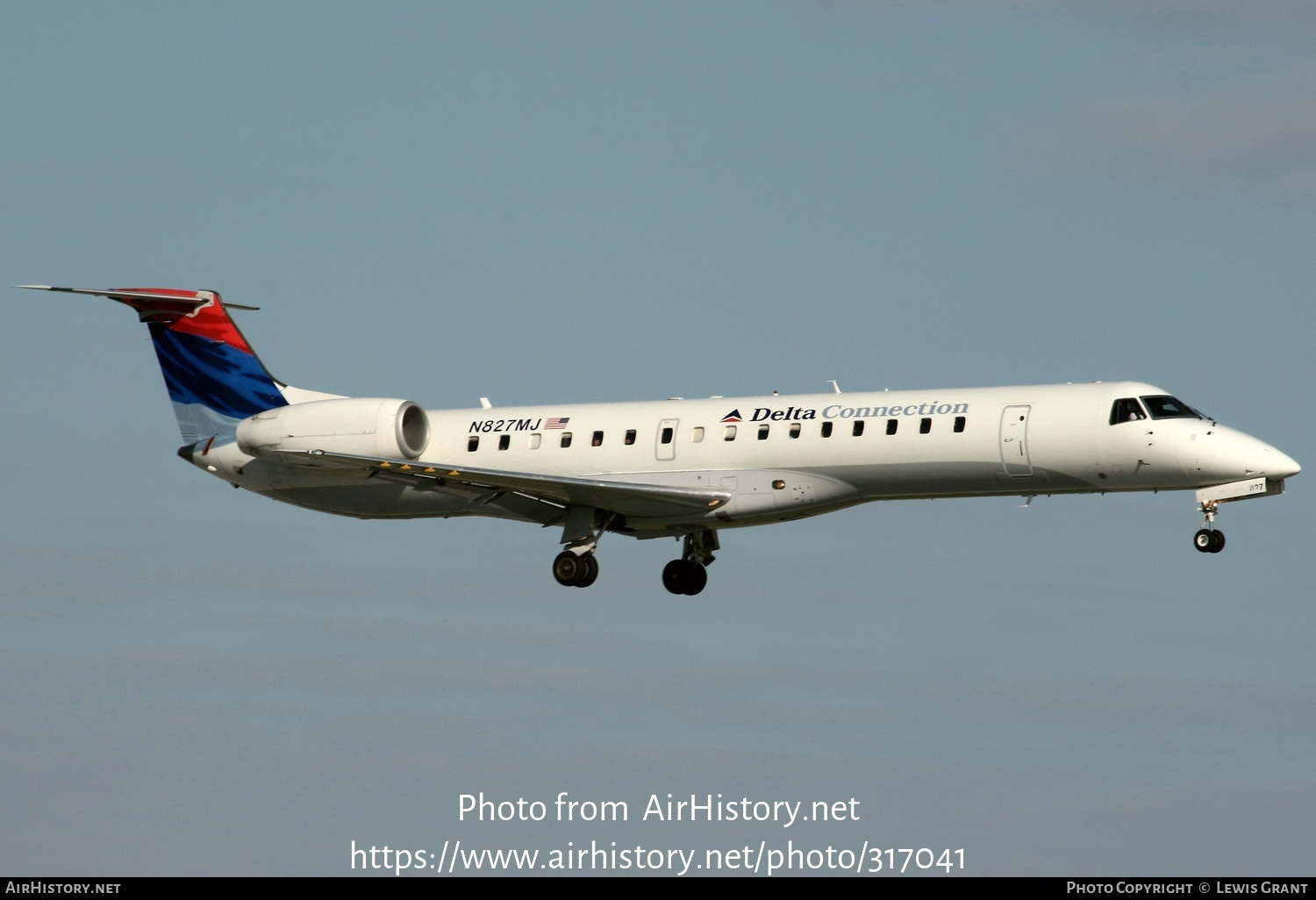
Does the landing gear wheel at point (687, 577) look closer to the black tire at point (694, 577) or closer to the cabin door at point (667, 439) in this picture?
the black tire at point (694, 577)

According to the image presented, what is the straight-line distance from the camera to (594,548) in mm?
37719

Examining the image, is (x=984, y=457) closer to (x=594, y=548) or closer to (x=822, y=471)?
(x=822, y=471)

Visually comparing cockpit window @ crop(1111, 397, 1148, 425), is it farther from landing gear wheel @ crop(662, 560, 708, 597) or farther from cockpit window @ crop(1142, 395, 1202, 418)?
landing gear wheel @ crop(662, 560, 708, 597)

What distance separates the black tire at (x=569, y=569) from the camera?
3759 cm

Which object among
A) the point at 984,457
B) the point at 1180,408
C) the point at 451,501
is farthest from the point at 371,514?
the point at 1180,408

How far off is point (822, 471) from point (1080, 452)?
4.68m

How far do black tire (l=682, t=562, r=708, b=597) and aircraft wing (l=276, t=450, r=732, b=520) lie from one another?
9.53 ft

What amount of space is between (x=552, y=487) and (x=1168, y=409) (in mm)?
11395

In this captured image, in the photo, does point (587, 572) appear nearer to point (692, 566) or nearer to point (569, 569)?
point (569, 569)

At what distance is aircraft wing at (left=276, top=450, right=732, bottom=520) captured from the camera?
3606cm

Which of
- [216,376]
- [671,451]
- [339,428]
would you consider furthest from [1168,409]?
[216,376]

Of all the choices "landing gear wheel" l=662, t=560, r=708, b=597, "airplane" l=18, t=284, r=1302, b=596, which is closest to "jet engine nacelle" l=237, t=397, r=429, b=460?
"airplane" l=18, t=284, r=1302, b=596

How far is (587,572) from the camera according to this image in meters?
37.7

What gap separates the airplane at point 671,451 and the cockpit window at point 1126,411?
0.11 feet
